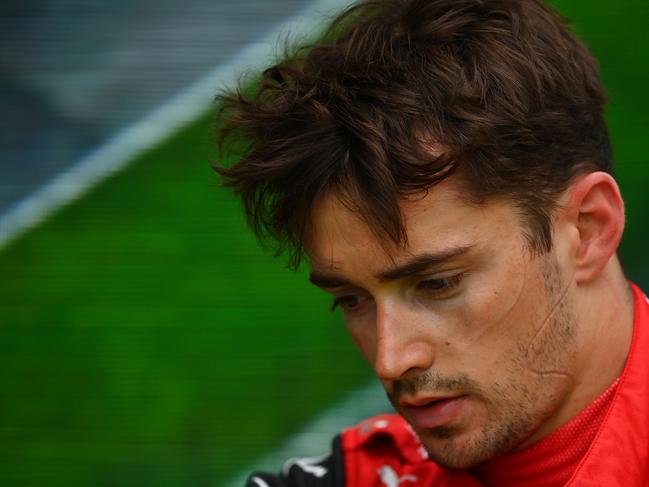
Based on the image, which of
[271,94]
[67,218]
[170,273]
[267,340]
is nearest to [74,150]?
[67,218]

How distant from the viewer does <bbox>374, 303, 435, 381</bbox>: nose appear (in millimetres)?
1712

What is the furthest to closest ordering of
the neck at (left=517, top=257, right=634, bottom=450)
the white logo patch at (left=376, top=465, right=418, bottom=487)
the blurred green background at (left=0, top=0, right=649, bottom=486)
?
the blurred green background at (left=0, top=0, right=649, bottom=486) < the white logo patch at (left=376, top=465, right=418, bottom=487) < the neck at (left=517, top=257, right=634, bottom=450)

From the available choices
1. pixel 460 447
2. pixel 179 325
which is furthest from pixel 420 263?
pixel 179 325

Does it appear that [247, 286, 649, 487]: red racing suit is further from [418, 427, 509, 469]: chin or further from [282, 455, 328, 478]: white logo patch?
[418, 427, 509, 469]: chin

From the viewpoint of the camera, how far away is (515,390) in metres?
1.77

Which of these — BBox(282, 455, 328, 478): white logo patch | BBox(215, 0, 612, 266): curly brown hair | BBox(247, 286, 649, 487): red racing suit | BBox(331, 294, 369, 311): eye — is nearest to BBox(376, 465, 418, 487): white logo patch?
BBox(247, 286, 649, 487): red racing suit

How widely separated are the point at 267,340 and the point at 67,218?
0.57 meters

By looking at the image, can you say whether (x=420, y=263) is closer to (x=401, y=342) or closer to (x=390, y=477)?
(x=401, y=342)

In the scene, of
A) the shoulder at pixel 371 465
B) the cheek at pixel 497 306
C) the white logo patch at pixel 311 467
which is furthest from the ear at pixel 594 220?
the white logo patch at pixel 311 467

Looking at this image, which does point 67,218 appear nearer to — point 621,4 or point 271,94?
point 271,94

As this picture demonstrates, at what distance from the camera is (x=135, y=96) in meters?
2.66

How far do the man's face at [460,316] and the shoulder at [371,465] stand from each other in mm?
206

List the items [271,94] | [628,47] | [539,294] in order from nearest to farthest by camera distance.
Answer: [539,294] → [271,94] → [628,47]

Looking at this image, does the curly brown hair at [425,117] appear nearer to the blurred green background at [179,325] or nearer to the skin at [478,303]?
the skin at [478,303]
